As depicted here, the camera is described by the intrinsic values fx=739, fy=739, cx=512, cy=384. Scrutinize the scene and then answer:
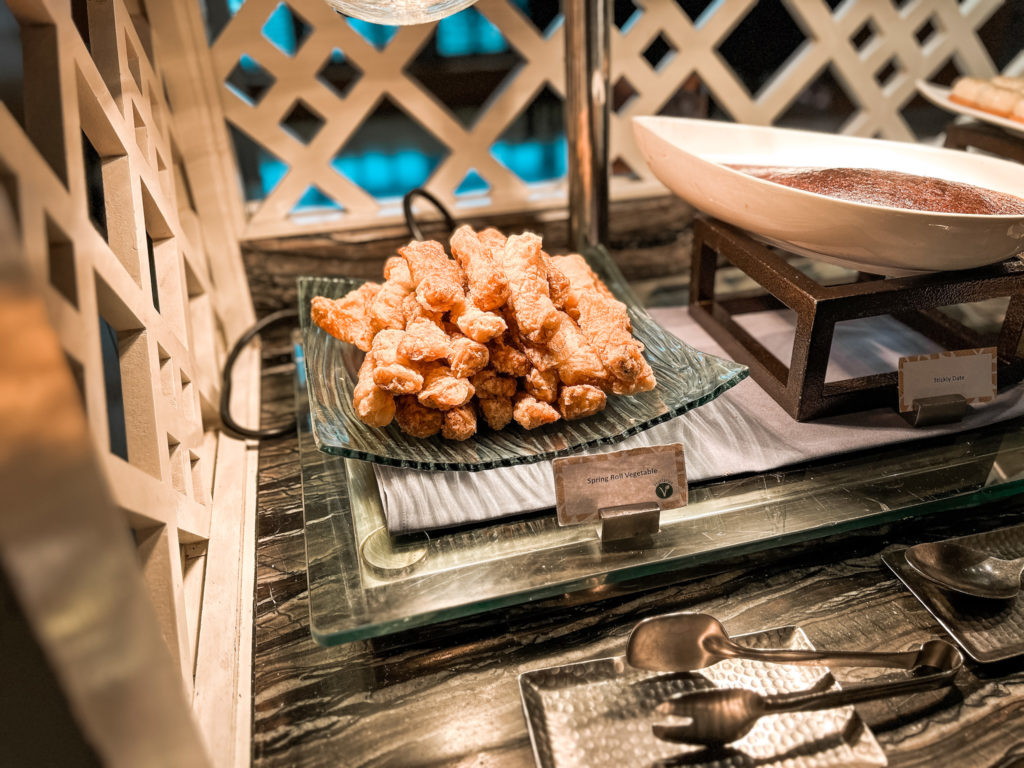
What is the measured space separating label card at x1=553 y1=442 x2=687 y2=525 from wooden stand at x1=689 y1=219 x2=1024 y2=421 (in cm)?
25

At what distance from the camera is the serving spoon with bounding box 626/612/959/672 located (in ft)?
2.32

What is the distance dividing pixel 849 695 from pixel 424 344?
539mm

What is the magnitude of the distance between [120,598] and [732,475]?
0.67m

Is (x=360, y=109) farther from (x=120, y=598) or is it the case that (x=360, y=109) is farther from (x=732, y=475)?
(x=120, y=598)

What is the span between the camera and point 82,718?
0.40 m

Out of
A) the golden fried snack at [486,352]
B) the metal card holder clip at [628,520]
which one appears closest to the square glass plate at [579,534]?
the metal card holder clip at [628,520]

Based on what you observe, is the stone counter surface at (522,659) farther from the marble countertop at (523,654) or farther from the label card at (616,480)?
the label card at (616,480)

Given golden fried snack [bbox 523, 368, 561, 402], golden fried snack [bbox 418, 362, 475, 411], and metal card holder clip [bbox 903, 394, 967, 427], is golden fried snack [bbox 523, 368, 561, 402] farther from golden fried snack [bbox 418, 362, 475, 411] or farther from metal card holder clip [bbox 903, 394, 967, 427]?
metal card holder clip [bbox 903, 394, 967, 427]

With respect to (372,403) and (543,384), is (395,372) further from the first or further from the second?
(543,384)

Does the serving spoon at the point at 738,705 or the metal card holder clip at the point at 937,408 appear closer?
the serving spoon at the point at 738,705

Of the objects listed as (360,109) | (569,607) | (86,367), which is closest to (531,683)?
(569,607)

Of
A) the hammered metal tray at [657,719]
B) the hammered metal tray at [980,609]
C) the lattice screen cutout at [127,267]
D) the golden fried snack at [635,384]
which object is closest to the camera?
the lattice screen cutout at [127,267]

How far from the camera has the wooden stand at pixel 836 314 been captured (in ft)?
2.87

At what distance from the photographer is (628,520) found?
30.5 inches
